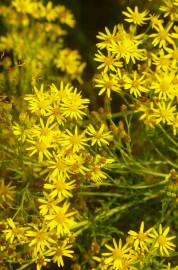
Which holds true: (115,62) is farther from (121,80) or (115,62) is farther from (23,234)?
(23,234)

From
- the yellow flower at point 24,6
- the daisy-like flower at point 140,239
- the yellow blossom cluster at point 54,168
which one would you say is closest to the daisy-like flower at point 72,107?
the yellow blossom cluster at point 54,168

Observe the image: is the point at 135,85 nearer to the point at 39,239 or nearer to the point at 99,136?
the point at 99,136

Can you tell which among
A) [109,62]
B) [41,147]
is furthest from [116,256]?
[109,62]

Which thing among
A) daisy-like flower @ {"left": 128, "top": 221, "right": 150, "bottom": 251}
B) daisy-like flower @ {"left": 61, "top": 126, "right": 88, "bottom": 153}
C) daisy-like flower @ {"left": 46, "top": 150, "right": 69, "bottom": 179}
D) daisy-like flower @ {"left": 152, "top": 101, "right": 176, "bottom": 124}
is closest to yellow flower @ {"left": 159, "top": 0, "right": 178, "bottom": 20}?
daisy-like flower @ {"left": 152, "top": 101, "right": 176, "bottom": 124}

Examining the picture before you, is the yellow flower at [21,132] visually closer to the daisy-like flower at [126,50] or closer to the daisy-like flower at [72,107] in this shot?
the daisy-like flower at [72,107]

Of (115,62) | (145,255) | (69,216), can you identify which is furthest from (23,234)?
(115,62)

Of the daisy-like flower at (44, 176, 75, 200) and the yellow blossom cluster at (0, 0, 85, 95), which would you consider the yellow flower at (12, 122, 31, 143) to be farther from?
the yellow blossom cluster at (0, 0, 85, 95)
